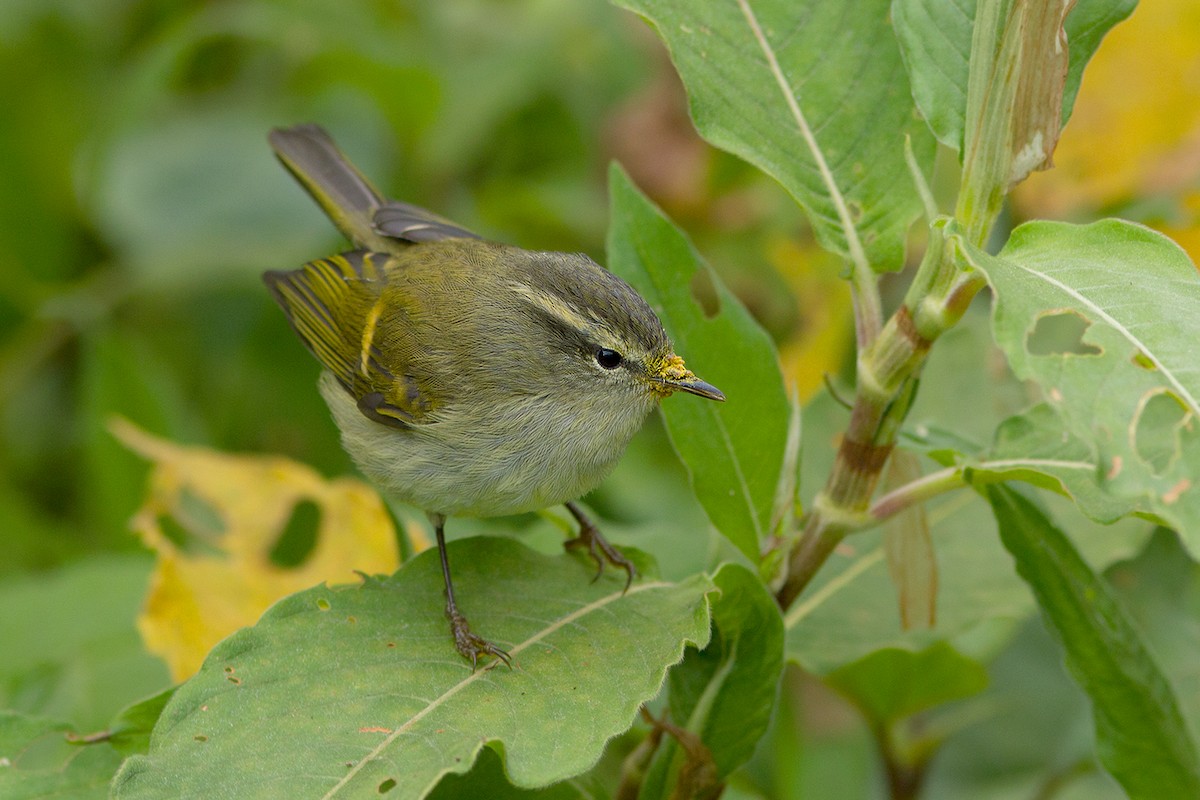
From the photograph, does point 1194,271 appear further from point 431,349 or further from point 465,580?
point 431,349

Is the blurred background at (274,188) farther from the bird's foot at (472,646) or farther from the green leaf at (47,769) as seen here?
the bird's foot at (472,646)

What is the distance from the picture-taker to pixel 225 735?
5.53ft

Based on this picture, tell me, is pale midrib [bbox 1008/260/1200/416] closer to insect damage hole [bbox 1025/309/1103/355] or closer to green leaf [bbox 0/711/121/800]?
insect damage hole [bbox 1025/309/1103/355]

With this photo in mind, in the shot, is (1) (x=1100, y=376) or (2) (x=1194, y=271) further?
(2) (x=1194, y=271)

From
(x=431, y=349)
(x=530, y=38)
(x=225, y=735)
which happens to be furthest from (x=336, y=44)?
(x=225, y=735)

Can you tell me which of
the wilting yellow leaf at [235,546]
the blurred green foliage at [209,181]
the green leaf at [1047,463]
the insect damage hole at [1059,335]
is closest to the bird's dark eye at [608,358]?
the wilting yellow leaf at [235,546]

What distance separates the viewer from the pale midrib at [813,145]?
6.73 feet

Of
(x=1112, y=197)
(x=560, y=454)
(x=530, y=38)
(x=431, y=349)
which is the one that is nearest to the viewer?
(x=560, y=454)

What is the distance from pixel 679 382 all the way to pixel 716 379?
0.27 feet

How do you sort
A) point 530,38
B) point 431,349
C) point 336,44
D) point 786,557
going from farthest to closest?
point 530,38, point 336,44, point 431,349, point 786,557

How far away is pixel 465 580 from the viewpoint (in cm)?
216

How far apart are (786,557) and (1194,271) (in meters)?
0.79

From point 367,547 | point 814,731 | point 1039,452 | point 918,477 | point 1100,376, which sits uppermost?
point 1100,376

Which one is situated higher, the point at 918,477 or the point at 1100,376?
the point at 1100,376
